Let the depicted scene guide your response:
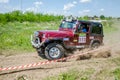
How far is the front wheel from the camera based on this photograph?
33.8 feet

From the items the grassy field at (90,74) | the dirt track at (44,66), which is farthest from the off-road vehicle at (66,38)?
the grassy field at (90,74)

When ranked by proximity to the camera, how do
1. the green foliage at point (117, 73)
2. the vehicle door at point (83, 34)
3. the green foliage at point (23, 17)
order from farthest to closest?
the green foliage at point (23, 17) < the vehicle door at point (83, 34) < the green foliage at point (117, 73)

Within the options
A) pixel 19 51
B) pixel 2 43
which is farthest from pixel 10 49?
pixel 2 43

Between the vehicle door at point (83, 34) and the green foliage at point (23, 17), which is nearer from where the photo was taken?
the vehicle door at point (83, 34)

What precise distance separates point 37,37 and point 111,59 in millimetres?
3617

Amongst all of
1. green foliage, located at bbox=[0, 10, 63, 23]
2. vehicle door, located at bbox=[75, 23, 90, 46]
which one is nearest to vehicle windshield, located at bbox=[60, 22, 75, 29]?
Result: vehicle door, located at bbox=[75, 23, 90, 46]

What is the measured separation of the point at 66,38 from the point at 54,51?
90cm

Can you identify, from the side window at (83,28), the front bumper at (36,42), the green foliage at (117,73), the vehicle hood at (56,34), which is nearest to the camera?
the green foliage at (117,73)

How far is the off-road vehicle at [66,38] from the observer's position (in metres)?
10.4

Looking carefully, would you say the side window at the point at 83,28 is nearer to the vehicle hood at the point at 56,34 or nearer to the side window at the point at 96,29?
the side window at the point at 96,29

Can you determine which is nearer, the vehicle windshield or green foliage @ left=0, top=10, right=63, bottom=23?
the vehicle windshield

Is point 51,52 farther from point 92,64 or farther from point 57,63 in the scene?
point 92,64

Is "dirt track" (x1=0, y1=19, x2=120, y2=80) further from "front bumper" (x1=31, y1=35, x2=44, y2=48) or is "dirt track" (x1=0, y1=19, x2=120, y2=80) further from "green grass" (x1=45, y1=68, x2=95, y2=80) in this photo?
"front bumper" (x1=31, y1=35, x2=44, y2=48)

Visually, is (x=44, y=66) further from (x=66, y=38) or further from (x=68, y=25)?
(x=68, y=25)
